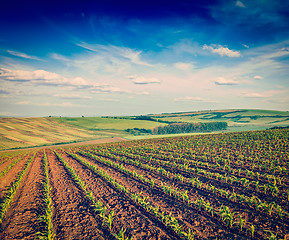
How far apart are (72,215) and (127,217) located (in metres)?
3.24

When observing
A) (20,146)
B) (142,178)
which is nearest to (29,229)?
(142,178)

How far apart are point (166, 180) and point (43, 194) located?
32.5ft

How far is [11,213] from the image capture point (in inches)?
368

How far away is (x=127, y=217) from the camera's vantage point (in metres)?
8.73

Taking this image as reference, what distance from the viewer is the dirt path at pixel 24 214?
300 inches

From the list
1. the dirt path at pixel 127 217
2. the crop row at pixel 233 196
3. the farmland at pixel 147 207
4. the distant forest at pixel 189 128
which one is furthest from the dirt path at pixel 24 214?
the distant forest at pixel 189 128

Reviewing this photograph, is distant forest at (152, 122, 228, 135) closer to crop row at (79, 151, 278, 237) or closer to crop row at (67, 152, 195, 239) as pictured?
crop row at (79, 151, 278, 237)

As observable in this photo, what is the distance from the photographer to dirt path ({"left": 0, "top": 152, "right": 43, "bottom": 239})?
25.0 feet

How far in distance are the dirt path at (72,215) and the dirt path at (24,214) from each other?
0.92m

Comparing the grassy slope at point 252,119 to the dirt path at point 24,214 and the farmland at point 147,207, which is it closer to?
the farmland at point 147,207

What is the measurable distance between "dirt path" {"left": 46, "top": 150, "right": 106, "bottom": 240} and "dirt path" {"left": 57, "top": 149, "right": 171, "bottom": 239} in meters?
1.03

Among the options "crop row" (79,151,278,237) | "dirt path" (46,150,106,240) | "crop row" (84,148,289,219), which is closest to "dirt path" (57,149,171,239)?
"dirt path" (46,150,106,240)

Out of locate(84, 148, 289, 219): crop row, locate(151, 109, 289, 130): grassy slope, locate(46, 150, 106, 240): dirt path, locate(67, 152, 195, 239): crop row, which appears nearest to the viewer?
locate(67, 152, 195, 239): crop row

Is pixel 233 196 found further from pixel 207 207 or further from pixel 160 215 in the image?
pixel 160 215
